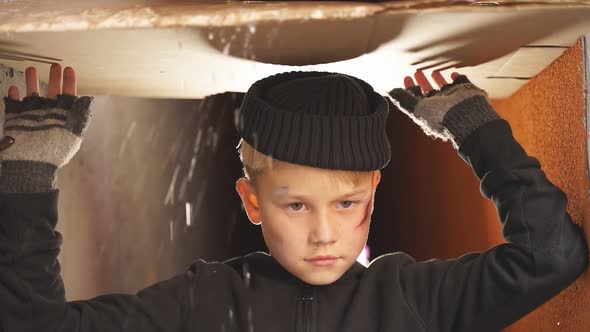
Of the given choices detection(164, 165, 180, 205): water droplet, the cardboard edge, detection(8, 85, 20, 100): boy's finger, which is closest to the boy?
detection(8, 85, 20, 100): boy's finger

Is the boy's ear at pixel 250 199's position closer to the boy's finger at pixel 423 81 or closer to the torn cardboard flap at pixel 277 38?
the torn cardboard flap at pixel 277 38

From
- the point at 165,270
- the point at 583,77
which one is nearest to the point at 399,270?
the point at 583,77

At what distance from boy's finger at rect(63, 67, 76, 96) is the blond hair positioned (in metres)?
0.24

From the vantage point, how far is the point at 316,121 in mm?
974

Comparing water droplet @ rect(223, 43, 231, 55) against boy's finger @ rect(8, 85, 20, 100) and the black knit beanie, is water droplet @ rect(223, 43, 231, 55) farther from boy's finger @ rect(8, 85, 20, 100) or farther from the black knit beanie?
boy's finger @ rect(8, 85, 20, 100)

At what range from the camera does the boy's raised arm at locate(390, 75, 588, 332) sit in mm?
957

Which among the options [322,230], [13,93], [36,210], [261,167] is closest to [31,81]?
[13,93]

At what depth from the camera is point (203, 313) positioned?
1065mm

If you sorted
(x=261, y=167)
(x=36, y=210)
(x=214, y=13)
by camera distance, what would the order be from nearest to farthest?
1. (x=214, y=13)
2. (x=36, y=210)
3. (x=261, y=167)

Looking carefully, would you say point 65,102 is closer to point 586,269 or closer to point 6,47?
point 6,47

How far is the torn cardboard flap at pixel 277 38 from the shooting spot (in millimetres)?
812

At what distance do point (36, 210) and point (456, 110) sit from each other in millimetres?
538

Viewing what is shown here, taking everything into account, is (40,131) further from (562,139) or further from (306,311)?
(562,139)

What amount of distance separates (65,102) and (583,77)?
63 centimetres
